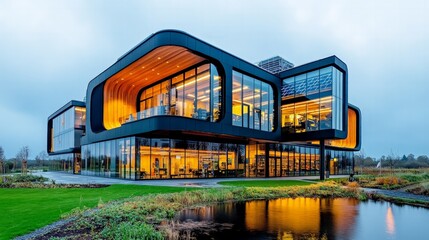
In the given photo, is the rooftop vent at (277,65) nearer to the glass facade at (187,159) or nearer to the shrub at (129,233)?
the glass facade at (187,159)

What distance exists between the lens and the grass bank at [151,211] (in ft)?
25.0

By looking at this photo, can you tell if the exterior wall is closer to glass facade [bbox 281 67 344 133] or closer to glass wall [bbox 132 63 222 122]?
glass wall [bbox 132 63 222 122]

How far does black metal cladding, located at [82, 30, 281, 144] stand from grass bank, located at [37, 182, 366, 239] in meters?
9.10

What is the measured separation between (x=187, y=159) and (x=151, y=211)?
17.3 metres

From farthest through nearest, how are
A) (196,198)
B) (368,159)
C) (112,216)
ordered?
(368,159) → (196,198) → (112,216)

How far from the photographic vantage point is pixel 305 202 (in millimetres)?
15227

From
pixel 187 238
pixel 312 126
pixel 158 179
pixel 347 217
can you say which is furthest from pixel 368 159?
pixel 187 238

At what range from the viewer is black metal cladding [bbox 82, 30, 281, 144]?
77.0 ft

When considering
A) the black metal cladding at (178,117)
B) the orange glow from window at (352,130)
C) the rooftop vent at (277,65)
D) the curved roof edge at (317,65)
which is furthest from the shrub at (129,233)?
the orange glow from window at (352,130)

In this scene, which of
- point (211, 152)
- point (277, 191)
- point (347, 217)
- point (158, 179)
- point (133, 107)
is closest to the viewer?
point (347, 217)

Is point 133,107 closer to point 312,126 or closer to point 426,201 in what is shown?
point 312,126

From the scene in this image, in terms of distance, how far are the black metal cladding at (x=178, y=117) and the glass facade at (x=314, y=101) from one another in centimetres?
133

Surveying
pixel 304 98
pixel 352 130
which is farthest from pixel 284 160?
pixel 352 130

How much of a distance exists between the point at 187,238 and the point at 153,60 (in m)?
21.9
